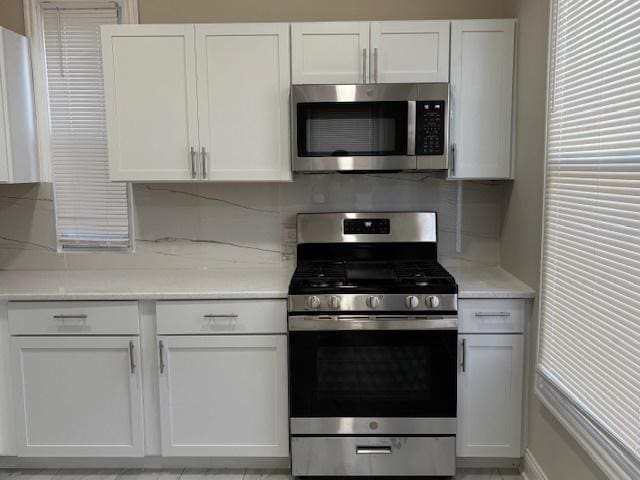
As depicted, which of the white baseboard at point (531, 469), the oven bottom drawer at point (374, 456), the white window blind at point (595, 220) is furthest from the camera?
the oven bottom drawer at point (374, 456)

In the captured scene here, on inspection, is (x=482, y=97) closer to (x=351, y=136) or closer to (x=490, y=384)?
(x=351, y=136)

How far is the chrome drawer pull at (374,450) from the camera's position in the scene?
2.38 m

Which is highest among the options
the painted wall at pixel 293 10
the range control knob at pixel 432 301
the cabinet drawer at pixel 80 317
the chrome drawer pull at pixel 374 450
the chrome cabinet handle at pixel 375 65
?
the painted wall at pixel 293 10

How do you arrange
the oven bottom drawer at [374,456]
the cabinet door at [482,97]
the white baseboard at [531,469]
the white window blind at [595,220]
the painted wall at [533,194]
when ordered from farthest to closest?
the cabinet door at [482,97] → the oven bottom drawer at [374,456] → the white baseboard at [531,469] → the painted wall at [533,194] → the white window blind at [595,220]

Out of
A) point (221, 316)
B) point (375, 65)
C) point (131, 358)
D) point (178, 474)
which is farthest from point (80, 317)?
point (375, 65)

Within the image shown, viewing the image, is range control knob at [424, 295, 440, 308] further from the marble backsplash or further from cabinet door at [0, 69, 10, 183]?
cabinet door at [0, 69, 10, 183]

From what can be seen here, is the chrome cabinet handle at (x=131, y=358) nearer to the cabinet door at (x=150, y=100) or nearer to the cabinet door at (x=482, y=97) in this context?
the cabinet door at (x=150, y=100)

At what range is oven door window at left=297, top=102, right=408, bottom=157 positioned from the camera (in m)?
2.47

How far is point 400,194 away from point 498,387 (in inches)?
43.6

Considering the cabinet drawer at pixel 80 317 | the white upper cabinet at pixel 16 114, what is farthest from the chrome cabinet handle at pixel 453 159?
the white upper cabinet at pixel 16 114

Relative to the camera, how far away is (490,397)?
2420mm

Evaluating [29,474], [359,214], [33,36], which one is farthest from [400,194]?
[29,474]

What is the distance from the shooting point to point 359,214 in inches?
112

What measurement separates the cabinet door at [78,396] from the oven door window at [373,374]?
783mm
